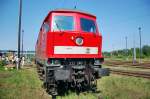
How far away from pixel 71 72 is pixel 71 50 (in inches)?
33.2

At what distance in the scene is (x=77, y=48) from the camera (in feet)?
31.9

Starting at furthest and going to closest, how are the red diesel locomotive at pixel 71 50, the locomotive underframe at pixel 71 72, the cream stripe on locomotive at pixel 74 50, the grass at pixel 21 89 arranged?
the cream stripe on locomotive at pixel 74 50
the red diesel locomotive at pixel 71 50
the locomotive underframe at pixel 71 72
the grass at pixel 21 89

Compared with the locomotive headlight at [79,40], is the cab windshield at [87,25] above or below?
above

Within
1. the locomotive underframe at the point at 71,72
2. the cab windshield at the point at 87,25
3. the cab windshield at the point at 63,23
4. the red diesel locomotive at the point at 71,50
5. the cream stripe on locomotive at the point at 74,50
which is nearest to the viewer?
the locomotive underframe at the point at 71,72

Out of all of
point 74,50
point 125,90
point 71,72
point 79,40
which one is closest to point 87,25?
point 79,40

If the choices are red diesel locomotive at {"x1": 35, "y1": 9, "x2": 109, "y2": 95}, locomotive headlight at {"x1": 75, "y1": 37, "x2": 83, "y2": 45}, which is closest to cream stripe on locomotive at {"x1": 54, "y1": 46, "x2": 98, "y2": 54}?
red diesel locomotive at {"x1": 35, "y1": 9, "x2": 109, "y2": 95}

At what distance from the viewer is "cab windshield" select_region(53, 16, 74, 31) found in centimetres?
960

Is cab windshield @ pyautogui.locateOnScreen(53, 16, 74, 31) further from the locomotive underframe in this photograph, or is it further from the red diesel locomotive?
the locomotive underframe

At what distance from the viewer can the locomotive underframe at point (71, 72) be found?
29.7 ft

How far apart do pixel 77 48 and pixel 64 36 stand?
710 millimetres

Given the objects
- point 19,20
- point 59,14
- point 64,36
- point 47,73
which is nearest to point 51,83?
point 47,73

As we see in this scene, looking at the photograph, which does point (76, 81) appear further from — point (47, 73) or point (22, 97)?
point (22, 97)

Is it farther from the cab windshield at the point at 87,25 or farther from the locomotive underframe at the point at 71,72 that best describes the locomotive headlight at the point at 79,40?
the locomotive underframe at the point at 71,72

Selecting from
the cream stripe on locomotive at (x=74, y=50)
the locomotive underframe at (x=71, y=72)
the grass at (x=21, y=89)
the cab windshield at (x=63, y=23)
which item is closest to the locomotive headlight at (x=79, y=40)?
the cream stripe on locomotive at (x=74, y=50)
